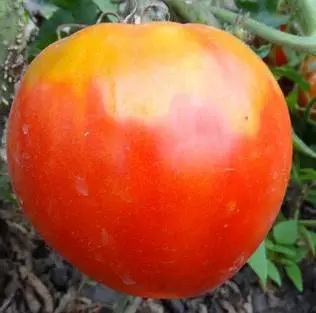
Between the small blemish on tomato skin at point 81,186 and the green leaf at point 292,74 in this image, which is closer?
the small blemish on tomato skin at point 81,186

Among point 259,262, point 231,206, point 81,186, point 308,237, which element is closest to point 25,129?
point 81,186

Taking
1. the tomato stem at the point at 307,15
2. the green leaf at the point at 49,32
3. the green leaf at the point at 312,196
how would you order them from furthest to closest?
the green leaf at the point at 312,196
the green leaf at the point at 49,32
the tomato stem at the point at 307,15

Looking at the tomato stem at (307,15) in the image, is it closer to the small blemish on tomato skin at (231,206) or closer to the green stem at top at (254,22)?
the green stem at top at (254,22)

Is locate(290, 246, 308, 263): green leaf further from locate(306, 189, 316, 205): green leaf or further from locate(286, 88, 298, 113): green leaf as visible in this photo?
locate(286, 88, 298, 113): green leaf

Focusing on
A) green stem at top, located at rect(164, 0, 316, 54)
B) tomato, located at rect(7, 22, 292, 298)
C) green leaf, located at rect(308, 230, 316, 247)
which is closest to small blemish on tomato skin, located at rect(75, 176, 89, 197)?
tomato, located at rect(7, 22, 292, 298)

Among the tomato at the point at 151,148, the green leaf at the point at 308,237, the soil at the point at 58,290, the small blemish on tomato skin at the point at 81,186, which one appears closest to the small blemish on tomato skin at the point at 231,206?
the tomato at the point at 151,148

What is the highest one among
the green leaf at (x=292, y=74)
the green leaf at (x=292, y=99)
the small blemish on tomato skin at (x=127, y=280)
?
the small blemish on tomato skin at (x=127, y=280)

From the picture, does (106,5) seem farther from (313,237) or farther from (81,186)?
(313,237)
